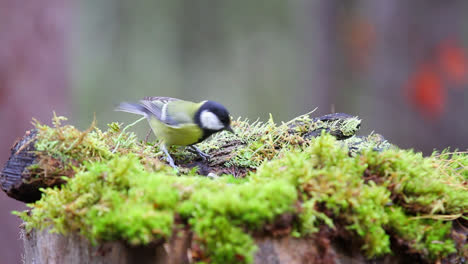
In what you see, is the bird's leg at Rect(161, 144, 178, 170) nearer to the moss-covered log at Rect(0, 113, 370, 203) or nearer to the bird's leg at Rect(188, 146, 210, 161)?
the bird's leg at Rect(188, 146, 210, 161)

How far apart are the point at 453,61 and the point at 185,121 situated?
125 inches

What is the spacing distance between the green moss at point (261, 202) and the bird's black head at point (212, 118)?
777 millimetres

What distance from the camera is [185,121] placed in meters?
3.25

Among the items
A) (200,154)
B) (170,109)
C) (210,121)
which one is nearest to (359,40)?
(170,109)

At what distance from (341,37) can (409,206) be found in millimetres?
4573

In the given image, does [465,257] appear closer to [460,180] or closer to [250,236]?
[460,180]

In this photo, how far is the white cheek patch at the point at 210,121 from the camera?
304 centimetres

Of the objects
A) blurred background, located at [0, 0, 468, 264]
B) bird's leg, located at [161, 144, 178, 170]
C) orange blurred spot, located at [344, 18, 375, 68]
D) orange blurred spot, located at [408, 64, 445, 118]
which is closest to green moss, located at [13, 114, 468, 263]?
bird's leg, located at [161, 144, 178, 170]

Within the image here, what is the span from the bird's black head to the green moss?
777 millimetres

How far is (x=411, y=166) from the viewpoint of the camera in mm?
2146

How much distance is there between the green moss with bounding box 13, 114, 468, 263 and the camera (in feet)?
5.53

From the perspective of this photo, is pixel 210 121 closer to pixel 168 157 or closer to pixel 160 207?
pixel 168 157

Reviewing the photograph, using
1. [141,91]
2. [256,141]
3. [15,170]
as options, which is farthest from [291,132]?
[141,91]

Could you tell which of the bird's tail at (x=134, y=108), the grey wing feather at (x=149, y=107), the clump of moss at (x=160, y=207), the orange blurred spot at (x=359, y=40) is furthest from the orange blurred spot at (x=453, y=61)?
the clump of moss at (x=160, y=207)
